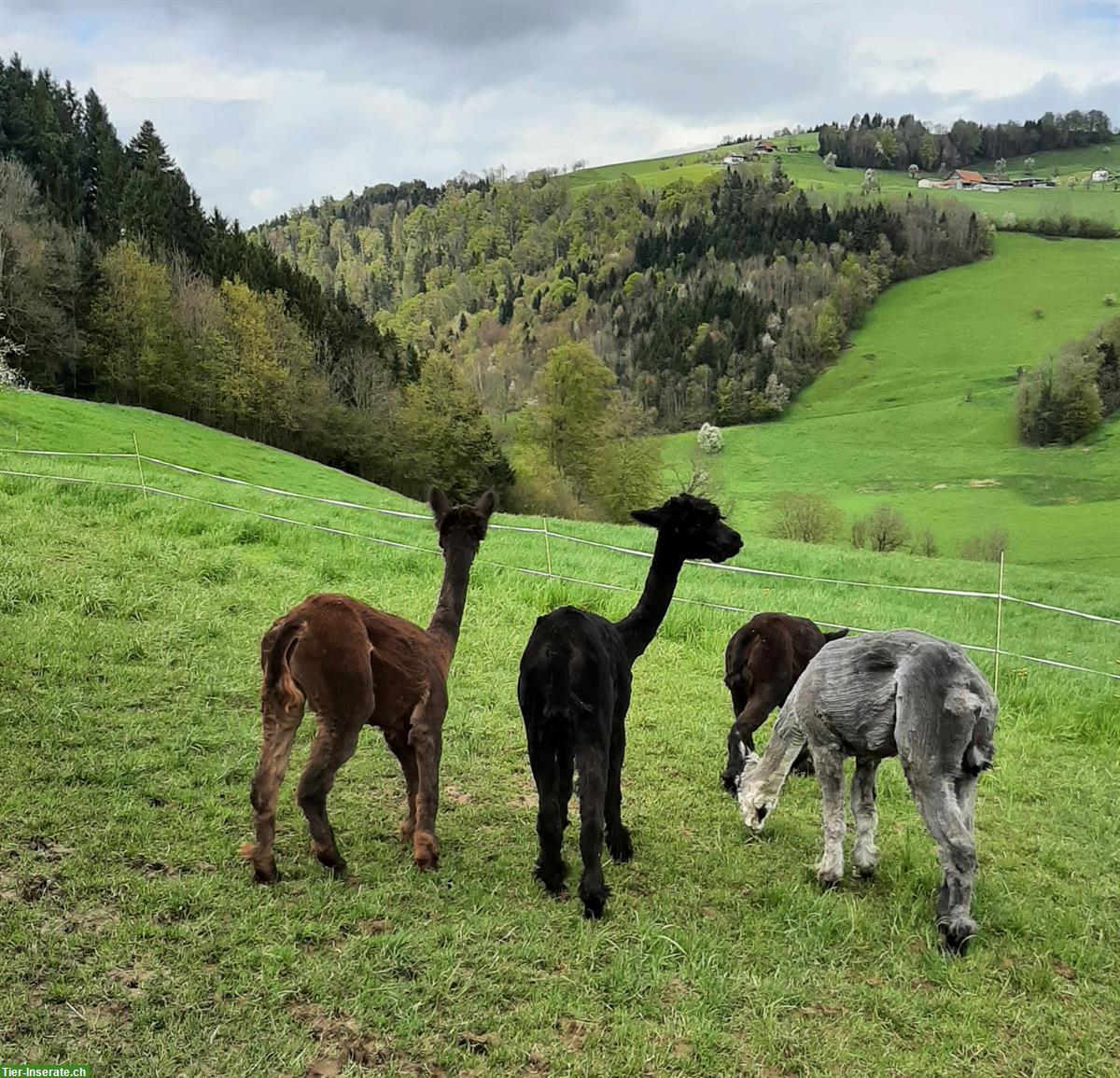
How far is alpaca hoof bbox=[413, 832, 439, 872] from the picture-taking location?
5.11 m

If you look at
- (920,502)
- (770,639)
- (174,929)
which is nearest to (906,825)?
(770,639)

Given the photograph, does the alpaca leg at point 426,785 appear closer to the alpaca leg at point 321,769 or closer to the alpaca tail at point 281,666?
the alpaca leg at point 321,769

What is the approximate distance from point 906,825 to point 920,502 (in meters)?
69.2

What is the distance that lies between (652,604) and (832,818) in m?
1.82

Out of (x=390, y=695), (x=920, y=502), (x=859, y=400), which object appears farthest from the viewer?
(x=859, y=400)

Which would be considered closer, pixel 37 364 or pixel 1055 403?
pixel 37 364

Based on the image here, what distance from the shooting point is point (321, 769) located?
469 centimetres

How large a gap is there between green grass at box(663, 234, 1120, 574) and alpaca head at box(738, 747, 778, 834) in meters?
49.6

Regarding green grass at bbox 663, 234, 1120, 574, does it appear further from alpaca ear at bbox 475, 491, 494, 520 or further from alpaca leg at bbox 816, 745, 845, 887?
alpaca ear at bbox 475, 491, 494, 520

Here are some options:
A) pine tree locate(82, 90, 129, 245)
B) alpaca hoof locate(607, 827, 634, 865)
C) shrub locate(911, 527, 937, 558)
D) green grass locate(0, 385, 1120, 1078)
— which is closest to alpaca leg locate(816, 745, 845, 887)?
green grass locate(0, 385, 1120, 1078)

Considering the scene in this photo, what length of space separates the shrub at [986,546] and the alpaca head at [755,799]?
46447 mm

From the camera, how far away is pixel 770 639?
6.99m

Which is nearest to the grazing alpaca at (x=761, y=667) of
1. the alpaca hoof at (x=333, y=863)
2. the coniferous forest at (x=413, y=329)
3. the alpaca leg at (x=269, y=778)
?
the alpaca hoof at (x=333, y=863)

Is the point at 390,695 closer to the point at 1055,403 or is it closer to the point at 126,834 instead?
the point at 126,834
